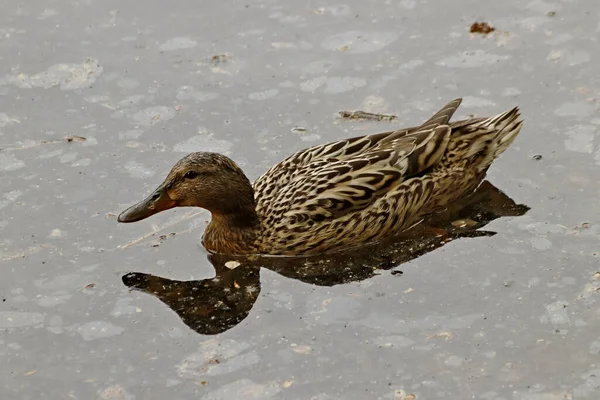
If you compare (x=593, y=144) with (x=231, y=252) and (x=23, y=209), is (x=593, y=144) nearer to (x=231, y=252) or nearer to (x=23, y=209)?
(x=231, y=252)

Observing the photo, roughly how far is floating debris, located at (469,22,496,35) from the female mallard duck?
7.49 feet

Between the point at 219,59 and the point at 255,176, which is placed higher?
the point at 219,59

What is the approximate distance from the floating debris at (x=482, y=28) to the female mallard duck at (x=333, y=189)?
2282 millimetres

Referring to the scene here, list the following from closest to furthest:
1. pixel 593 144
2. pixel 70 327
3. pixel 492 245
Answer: pixel 70 327 < pixel 492 245 < pixel 593 144

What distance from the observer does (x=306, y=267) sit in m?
9.98

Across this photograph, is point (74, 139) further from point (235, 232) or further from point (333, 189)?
point (333, 189)

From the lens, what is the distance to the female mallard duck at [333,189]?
33.0ft

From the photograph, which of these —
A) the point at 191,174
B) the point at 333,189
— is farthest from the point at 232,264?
the point at 333,189

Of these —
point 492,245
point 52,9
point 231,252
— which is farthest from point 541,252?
point 52,9

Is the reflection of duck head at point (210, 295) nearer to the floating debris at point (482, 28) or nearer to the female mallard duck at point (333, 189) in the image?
the female mallard duck at point (333, 189)

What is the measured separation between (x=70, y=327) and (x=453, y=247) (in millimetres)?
3186

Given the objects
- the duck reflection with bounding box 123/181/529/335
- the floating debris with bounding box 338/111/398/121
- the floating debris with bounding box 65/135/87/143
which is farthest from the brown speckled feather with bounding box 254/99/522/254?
the floating debris with bounding box 65/135/87/143

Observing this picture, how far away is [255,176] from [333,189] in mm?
1102

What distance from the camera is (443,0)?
1322cm
